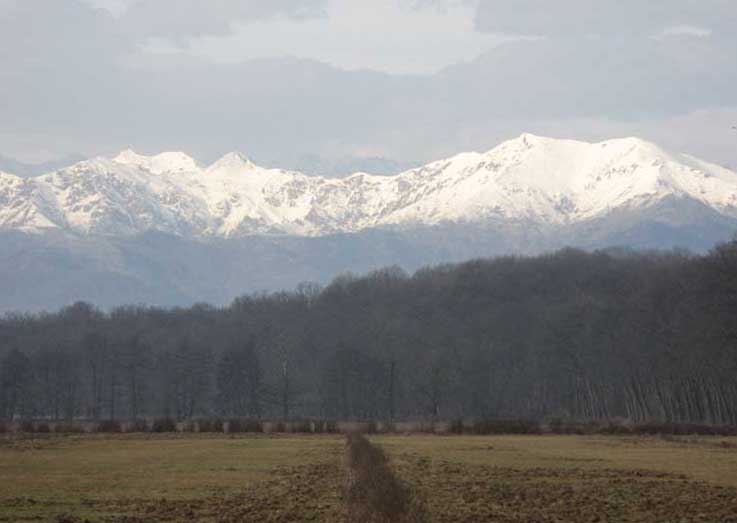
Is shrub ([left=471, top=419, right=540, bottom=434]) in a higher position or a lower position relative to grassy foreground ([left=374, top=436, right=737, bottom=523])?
higher

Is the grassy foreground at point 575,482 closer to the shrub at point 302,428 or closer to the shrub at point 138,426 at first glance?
the shrub at point 302,428

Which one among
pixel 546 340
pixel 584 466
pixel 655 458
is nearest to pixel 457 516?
pixel 584 466

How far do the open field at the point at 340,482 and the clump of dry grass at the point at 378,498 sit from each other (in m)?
0.60

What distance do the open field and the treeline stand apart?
35777mm

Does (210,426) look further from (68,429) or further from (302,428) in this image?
(68,429)

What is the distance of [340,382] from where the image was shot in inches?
6181

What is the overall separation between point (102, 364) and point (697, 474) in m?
136

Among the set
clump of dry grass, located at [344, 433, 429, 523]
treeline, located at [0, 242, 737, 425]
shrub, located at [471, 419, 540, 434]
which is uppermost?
treeline, located at [0, 242, 737, 425]

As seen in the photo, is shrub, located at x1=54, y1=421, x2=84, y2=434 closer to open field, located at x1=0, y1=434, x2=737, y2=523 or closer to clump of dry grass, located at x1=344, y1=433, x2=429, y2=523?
open field, located at x1=0, y1=434, x2=737, y2=523

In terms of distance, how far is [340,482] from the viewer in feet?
145

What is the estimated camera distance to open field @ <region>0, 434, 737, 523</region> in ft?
112

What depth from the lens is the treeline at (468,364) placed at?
11350 centimetres

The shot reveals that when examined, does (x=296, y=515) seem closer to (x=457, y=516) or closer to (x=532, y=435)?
(x=457, y=516)

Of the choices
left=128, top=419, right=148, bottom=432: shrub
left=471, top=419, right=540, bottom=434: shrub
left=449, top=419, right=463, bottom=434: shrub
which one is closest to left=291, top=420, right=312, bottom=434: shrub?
left=449, top=419, right=463, bottom=434: shrub
